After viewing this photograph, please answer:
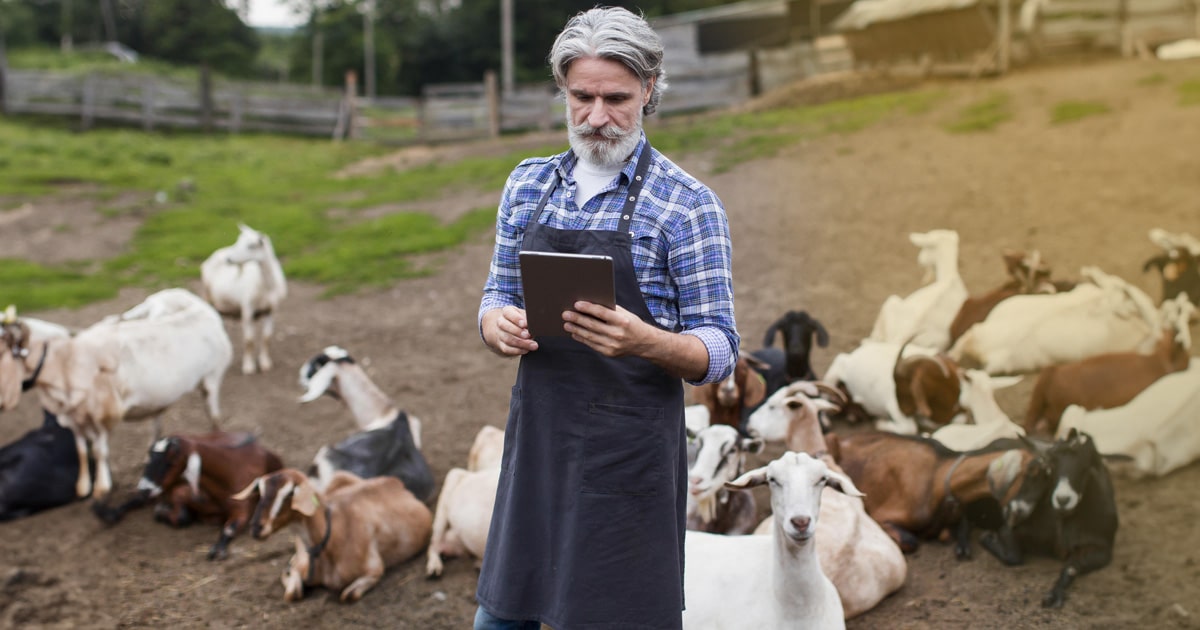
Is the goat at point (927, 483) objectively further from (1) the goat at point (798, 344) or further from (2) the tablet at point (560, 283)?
(2) the tablet at point (560, 283)

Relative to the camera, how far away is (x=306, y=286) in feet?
40.5

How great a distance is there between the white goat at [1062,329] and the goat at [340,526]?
4.05 meters

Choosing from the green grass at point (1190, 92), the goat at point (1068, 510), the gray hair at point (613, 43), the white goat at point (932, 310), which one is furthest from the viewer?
the green grass at point (1190, 92)

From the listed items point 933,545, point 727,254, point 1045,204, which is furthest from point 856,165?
point 727,254

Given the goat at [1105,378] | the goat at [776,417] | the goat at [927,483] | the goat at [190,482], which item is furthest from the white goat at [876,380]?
the goat at [190,482]

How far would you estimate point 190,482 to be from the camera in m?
5.96

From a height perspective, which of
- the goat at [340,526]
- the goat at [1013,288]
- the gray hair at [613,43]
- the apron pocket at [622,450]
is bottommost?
the goat at [340,526]

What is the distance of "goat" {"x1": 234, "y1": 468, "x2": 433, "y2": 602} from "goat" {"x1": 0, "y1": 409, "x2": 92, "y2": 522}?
76.1 inches

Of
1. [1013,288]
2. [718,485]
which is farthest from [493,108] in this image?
[718,485]

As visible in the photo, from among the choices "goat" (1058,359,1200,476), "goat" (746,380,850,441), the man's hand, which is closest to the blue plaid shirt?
the man's hand

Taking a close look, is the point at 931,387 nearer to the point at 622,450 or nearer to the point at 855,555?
the point at 855,555

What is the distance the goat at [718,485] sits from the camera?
16.4 feet

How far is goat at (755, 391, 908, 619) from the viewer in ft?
14.6

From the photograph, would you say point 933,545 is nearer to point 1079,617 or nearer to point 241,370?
point 1079,617
